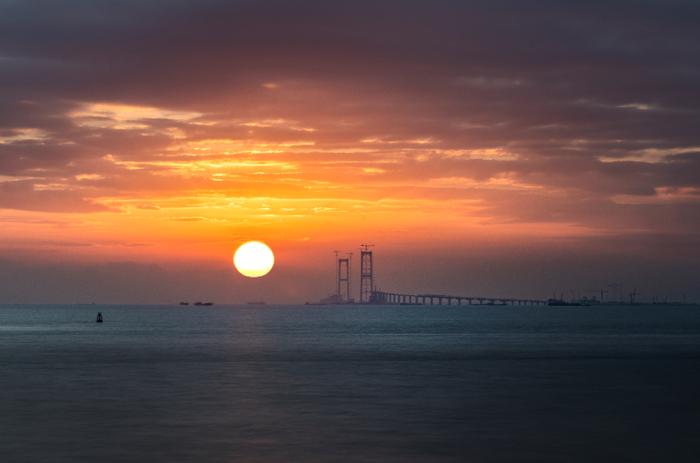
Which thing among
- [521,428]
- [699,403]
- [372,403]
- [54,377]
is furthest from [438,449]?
[54,377]

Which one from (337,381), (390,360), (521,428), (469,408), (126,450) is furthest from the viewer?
(390,360)

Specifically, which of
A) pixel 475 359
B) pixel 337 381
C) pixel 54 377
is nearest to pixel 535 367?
pixel 475 359

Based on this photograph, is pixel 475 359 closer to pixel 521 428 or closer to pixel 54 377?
pixel 54 377

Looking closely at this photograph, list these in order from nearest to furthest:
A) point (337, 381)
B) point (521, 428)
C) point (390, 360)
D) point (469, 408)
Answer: point (521, 428) < point (469, 408) < point (337, 381) < point (390, 360)

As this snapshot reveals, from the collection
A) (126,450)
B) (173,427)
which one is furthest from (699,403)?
(126,450)

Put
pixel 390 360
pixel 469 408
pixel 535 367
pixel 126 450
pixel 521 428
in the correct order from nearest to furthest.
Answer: pixel 126 450
pixel 521 428
pixel 469 408
pixel 535 367
pixel 390 360

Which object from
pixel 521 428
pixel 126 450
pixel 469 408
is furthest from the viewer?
pixel 469 408

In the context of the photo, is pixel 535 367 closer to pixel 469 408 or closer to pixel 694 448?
pixel 469 408

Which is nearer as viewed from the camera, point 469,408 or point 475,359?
point 469,408

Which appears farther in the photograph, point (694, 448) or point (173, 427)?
point (173, 427)
